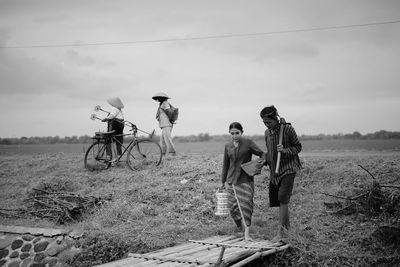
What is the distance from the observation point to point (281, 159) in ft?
20.7

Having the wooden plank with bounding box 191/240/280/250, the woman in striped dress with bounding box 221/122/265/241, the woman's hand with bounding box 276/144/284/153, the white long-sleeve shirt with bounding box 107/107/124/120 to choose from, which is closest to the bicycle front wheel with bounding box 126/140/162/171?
the white long-sleeve shirt with bounding box 107/107/124/120

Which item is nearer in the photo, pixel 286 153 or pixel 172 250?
pixel 286 153

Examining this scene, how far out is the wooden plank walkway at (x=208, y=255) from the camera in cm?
554

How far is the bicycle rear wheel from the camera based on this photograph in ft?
39.8

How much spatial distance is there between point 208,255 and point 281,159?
5.99ft

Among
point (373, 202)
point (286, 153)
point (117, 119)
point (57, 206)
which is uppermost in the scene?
point (117, 119)

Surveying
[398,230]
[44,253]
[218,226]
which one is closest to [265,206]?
[218,226]

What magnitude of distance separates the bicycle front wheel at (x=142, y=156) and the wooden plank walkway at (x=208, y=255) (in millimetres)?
5628

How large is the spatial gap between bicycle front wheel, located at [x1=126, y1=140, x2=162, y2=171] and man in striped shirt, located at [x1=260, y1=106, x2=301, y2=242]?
5852mm

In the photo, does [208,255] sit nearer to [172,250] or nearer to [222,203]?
[172,250]

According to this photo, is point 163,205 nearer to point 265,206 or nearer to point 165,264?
point 265,206

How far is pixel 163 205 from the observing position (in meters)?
9.20

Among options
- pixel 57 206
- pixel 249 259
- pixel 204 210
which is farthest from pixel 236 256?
pixel 57 206

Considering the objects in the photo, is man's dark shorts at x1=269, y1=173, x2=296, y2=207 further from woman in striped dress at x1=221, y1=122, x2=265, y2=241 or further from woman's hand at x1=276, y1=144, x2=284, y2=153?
woman in striped dress at x1=221, y1=122, x2=265, y2=241
